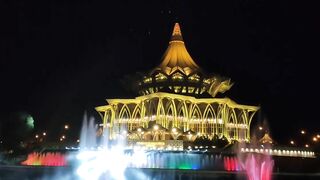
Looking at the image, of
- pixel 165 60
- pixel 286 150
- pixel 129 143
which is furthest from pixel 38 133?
pixel 286 150

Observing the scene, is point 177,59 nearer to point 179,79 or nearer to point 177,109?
point 179,79

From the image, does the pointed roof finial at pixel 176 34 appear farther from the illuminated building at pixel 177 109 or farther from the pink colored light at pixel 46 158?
the pink colored light at pixel 46 158

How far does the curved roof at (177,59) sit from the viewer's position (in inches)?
2282

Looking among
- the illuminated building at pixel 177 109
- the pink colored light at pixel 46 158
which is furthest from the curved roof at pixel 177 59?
the pink colored light at pixel 46 158

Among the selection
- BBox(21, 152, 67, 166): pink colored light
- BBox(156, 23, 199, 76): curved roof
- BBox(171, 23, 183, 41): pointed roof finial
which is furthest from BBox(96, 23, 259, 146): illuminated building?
BBox(21, 152, 67, 166): pink colored light

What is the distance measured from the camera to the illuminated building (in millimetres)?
50969

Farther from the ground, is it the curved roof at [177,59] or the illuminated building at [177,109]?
the curved roof at [177,59]

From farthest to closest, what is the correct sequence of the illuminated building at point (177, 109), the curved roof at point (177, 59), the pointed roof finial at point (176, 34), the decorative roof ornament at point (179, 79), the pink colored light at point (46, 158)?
the pointed roof finial at point (176, 34), the curved roof at point (177, 59), the decorative roof ornament at point (179, 79), the illuminated building at point (177, 109), the pink colored light at point (46, 158)

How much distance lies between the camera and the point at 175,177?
21.3 m

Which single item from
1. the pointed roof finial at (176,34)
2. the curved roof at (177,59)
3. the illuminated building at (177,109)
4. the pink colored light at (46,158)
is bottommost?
the pink colored light at (46,158)

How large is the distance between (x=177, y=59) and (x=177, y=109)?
10601 mm

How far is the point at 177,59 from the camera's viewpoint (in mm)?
60062

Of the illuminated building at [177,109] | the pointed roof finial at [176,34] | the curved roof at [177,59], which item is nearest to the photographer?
the illuminated building at [177,109]

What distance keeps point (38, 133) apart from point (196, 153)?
32.9 metres
